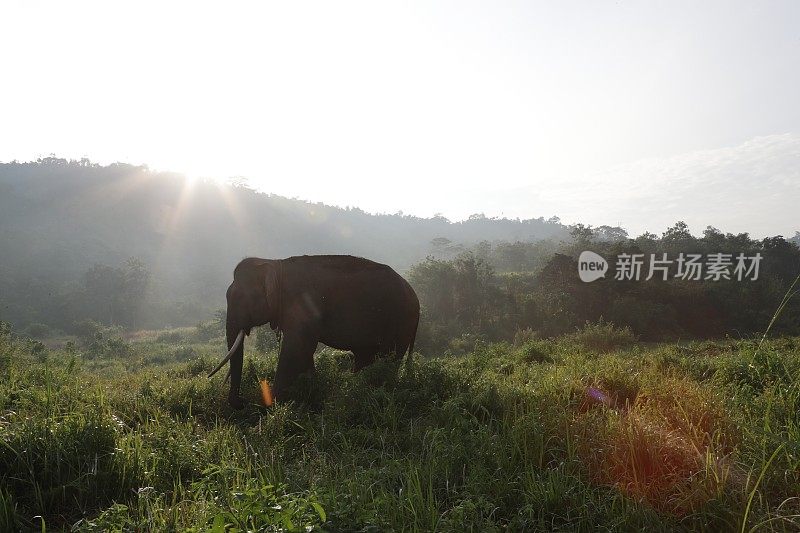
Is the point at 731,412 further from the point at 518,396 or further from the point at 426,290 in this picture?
the point at 426,290

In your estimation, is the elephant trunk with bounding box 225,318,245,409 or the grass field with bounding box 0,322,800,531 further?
the elephant trunk with bounding box 225,318,245,409

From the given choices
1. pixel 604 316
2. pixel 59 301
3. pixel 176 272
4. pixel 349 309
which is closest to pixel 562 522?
pixel 349 309

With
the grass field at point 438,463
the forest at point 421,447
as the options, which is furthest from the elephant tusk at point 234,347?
the grass field at point 438,463

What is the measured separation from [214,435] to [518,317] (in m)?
21.7

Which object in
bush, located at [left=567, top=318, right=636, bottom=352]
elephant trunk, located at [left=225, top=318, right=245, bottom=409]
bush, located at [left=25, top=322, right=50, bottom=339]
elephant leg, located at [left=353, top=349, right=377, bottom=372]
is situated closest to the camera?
elephant trunk, located at [left=225, top=318, right=245, bottom=409]

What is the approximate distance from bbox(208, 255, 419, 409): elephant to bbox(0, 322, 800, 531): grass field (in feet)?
6.36

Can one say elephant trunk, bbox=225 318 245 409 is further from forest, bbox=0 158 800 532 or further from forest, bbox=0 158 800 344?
forest, bbox=0 158 800 344

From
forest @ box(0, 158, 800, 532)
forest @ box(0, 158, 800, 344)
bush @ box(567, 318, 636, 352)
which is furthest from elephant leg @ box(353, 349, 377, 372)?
forest @ box(0, 158, 800, 344)

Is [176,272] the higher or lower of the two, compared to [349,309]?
lower

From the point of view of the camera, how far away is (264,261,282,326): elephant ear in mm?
7746

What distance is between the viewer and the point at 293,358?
7203mm

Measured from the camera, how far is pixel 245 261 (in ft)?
26.7

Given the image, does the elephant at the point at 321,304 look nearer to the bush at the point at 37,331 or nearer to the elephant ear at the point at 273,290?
the elephant ear at the point at 273,290

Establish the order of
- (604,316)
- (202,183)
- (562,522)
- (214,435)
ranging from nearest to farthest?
1. (562,522)
2. (214,435)
3. (604,316)
4. (202,183)
